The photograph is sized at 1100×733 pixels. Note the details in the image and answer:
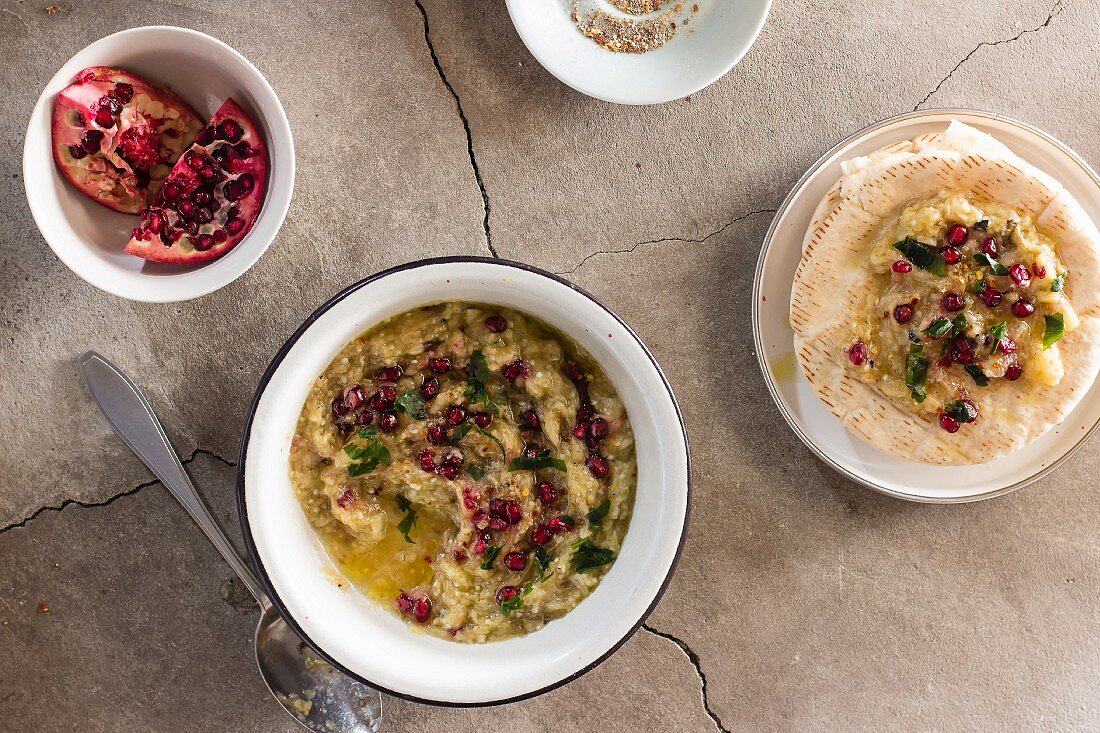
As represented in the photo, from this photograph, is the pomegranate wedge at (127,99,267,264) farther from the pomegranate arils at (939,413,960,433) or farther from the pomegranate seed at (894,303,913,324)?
the pomegranate arils at (939,413,960,433)

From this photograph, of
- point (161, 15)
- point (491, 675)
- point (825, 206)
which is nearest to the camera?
point (491, 675)

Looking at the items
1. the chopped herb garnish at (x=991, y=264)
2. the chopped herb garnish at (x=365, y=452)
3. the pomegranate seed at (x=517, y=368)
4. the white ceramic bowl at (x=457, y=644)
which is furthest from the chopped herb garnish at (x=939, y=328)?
Answer: the chopped herb garnish at (x=365, y=452)

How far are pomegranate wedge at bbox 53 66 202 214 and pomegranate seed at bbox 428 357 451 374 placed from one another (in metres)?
0.87

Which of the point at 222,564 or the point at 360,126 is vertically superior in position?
the point at 360,126

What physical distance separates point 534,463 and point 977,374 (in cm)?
118

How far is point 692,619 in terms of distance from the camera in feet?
8.07

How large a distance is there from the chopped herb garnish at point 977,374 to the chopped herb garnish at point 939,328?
124 millimetres

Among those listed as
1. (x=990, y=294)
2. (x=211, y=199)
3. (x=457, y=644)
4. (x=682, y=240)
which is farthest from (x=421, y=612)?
(x=990, y=294)

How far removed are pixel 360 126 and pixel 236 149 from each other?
431 millimetres

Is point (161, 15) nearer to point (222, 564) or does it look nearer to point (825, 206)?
point (222, 564)

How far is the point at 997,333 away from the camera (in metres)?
2.02

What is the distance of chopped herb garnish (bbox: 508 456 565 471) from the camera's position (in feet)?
6.72

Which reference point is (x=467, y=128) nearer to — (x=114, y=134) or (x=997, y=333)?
(x=114, y=134)

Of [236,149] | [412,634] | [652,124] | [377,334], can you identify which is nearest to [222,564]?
[412,634]
